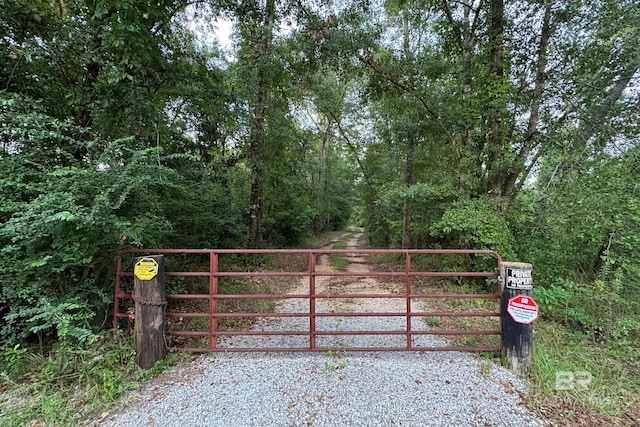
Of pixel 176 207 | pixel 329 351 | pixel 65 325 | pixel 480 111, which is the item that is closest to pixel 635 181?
pixel 480 111

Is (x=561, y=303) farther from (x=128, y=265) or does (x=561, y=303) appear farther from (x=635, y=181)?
(x=128, y=265)

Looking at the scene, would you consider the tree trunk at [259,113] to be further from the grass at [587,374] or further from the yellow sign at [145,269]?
the grass at [587,374]

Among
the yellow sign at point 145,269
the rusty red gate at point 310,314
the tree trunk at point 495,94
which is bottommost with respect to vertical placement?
the rusty red gate at point 310,314

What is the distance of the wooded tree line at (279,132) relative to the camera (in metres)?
2.74

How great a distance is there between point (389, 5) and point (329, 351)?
8.75 metres

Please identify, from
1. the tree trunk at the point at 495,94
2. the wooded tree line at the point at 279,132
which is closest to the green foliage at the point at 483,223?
the wooded tree line at the point at 279,132

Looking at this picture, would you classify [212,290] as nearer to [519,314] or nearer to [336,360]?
[336,360]

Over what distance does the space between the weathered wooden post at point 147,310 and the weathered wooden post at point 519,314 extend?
3.76 metres

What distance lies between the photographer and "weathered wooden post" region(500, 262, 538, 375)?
270cm

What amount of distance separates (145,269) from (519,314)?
4.01m

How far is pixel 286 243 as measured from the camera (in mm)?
12867

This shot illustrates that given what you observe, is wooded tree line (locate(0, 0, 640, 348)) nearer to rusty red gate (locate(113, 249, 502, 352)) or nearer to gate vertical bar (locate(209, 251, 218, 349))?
rusty red gate (locate(113, 249, 502, 352))

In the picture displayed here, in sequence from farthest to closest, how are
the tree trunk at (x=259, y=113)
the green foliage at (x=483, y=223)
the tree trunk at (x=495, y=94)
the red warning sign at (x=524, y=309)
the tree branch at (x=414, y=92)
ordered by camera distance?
1. the tree trunk at (x=259, y=113)
2. the tree branch at (x=414, y=92)
3. the tree trunk at (x=495, y=94)
4. the green foliage at (x=483, y=223)
5. the red warning sign at (x=524, y=309)

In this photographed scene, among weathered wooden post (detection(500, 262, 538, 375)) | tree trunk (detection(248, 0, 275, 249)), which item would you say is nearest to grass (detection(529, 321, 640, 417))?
weathered wooden post (detection(500, 262, 538, 375))
